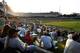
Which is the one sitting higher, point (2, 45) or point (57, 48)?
point (2, 45)

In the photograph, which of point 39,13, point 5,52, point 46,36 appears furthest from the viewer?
point 39,13

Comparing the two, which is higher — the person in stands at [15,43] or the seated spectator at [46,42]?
the person in stands at [15,43]

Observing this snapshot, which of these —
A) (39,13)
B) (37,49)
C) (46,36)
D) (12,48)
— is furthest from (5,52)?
(39,13)

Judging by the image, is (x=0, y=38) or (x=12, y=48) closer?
(x=12, y=48)

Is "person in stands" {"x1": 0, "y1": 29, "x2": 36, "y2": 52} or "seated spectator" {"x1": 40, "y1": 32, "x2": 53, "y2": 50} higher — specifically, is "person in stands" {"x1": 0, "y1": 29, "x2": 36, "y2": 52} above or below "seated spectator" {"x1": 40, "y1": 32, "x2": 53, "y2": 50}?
above

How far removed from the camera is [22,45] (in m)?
8.41

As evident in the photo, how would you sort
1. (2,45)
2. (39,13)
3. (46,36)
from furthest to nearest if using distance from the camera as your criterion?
(39,13), (46,36), (2,45)

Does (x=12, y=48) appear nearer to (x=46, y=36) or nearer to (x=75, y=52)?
(x=75, y=52)

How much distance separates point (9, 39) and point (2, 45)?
387 millimetres

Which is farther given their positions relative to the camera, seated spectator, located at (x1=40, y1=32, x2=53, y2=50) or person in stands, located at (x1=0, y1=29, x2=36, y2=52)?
seated spectator, located at (x1=40, y1=32, x2=53, y2=50)

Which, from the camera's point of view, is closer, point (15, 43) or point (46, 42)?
point (15, 43)

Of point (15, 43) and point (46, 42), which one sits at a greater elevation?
point (15, 43)

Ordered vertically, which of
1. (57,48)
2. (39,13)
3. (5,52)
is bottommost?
(39,13)

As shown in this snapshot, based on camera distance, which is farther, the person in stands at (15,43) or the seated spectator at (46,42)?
the seated spectator at (46,42)
